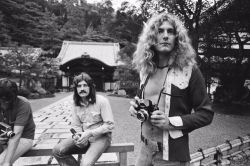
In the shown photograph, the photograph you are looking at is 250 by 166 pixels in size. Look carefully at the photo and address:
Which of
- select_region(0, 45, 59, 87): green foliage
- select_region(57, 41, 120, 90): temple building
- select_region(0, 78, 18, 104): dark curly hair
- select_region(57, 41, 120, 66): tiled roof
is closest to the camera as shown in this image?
select_region(0, 78, 18, 104): dark curly hair

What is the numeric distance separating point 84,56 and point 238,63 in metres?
15.0

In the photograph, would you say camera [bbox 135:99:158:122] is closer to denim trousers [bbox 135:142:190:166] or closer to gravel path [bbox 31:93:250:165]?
denim trousers [bbox 135:142:190:166]

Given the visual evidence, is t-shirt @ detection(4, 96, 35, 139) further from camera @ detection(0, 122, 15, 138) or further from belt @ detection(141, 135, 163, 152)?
belt @ detection(141, 135, 163, 152)

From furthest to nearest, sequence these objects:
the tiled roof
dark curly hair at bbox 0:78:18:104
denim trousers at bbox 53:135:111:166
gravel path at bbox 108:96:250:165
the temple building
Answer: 1. the tiled roof
2. the temple building
3. gravel path at bbox 108:96:250:165
4. denim trousers at bbox 53:135:111:166
5. dark curly hair at bbox 0:78:18:104

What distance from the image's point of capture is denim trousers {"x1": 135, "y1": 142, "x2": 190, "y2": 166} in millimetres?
1300

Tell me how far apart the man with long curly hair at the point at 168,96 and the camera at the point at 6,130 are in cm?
136

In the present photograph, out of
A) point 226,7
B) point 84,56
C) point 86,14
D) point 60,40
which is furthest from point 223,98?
point 86,14

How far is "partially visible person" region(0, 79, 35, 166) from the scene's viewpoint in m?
2.19

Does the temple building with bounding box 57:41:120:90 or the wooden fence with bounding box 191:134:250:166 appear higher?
the temple building with bounding box 57:41:120:90

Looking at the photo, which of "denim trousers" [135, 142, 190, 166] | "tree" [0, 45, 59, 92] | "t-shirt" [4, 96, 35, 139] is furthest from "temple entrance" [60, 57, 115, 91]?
"denim trousers" [135, 142, 190, 166]

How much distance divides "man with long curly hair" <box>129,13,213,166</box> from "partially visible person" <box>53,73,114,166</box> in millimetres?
1042

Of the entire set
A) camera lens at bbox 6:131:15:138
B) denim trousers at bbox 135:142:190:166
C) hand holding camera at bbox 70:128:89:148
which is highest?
denim trousers at bbox 135:142:190:166

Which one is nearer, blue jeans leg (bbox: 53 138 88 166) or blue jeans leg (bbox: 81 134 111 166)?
blue jeans leg (bbox: 81 134 111 166)

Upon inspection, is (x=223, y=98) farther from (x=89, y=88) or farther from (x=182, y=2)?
(x=89, y=88)
